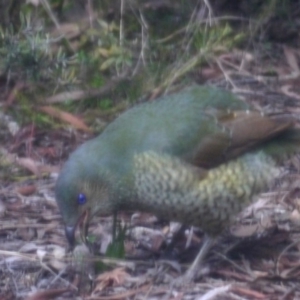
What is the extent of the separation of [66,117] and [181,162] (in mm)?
2313

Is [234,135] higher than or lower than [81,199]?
higher

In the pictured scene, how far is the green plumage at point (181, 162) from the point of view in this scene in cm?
549

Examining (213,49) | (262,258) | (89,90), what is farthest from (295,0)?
(262,258)

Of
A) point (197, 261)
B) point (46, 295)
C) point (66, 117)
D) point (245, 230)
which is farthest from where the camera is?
point (66, 117)

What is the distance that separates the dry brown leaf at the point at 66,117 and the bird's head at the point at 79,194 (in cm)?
211

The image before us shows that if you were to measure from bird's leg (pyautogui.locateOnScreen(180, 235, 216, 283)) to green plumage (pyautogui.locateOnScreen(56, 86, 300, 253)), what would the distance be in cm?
8

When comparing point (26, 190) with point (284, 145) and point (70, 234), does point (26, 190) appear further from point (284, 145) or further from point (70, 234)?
point (284, 145)

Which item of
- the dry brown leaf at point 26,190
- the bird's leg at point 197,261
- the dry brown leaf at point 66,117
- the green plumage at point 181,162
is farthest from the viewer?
the dry brown leaf at point 66,117

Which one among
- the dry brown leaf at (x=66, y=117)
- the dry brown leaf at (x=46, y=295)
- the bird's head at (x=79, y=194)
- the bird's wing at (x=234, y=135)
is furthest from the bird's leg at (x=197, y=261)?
the dry brown leaf at (x=66, y=117)

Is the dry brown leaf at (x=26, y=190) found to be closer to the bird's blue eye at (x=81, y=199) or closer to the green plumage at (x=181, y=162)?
the green plumage at (x=181, y=162)

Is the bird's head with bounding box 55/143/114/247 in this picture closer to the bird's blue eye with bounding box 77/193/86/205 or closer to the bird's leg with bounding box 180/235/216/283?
the bird's blue eye with bounding box 77/193/86/205

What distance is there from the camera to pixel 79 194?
5.43 m

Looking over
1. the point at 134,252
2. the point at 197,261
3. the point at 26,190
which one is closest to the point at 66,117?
the point at 26,190

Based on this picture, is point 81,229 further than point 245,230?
No
